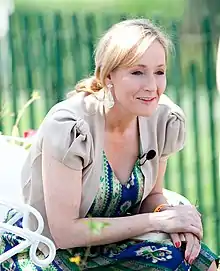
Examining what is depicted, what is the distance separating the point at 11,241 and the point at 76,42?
3.16 meters

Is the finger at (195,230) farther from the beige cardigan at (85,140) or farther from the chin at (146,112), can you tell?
the chin at (146,112)

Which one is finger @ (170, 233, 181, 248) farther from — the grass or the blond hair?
the grass

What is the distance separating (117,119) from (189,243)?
52 cm

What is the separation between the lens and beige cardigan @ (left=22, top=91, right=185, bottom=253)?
10.5 ft

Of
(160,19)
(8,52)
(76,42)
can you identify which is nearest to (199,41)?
(160,19)

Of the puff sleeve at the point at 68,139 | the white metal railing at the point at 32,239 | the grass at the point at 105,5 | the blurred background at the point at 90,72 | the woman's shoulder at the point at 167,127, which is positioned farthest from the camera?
the grass at the point at 105,5

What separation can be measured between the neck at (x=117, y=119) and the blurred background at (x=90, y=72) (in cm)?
270

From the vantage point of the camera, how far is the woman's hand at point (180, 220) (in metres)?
3.29

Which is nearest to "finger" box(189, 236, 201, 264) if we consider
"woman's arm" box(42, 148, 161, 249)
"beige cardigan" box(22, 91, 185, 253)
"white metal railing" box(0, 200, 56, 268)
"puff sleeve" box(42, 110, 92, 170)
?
"woman's arm" box(42, 148, 161, 249)

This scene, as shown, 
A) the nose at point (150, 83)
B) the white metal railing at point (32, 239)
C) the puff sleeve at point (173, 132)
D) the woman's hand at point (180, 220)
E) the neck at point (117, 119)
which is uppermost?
the nose at point (150, 83)

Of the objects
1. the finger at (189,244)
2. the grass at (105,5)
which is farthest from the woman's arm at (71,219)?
the grass at (105,5)

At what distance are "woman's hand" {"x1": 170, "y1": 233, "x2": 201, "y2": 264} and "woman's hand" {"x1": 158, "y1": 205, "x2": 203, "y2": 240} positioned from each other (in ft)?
0.05

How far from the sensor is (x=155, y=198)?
3.61 metres

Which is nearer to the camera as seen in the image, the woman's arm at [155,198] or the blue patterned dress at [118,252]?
the blue patterned dress at [118,252]
